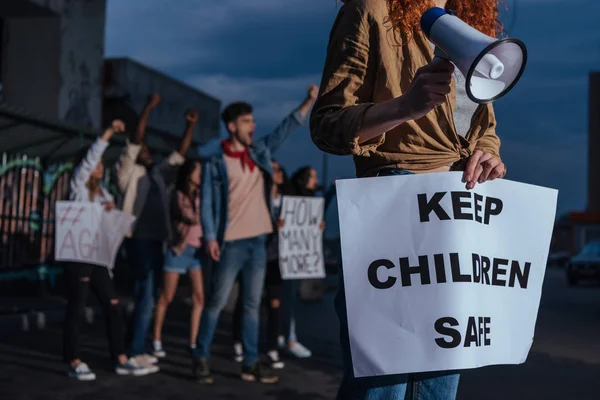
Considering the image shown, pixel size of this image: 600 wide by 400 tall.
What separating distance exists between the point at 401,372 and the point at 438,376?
0.16 meters

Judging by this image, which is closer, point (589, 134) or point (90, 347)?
point (90, 347)

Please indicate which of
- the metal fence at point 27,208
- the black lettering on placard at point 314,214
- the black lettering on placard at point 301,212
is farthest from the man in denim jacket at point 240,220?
the metal fence at point 27,208

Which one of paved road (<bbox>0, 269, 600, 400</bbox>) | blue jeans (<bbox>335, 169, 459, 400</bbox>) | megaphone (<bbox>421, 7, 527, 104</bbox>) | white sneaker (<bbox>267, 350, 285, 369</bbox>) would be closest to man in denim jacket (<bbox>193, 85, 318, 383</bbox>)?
paved road (<bbox>0, 269, 600, 400</bbox>)

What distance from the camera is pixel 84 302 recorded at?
6.95 m

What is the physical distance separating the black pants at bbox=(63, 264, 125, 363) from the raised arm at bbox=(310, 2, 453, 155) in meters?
5.10

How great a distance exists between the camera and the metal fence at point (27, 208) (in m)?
12.8

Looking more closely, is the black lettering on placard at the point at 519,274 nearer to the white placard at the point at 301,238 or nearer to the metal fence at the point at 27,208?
the white placard at the point at 301,238

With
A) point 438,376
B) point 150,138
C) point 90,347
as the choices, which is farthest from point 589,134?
point 438,376

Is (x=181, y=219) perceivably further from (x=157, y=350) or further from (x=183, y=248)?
(x=157, y=350)

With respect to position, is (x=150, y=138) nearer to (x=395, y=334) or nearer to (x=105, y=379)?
(x=105, y=379)

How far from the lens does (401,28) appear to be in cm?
225

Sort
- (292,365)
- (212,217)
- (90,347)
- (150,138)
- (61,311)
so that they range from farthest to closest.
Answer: (150,138) < (61,311) < (90,347) < (292,365) < (212,217)

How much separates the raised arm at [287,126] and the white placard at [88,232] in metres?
1.46

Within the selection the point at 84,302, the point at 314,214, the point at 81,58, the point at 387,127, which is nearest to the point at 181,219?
the point at 84,302
